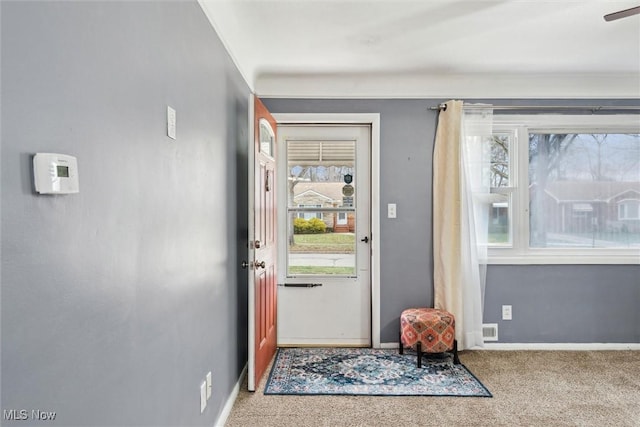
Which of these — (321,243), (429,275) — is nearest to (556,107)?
(429,275)

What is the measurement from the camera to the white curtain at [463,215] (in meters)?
3.29

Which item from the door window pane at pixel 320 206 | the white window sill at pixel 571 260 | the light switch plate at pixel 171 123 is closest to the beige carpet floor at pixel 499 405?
the white window sill at pixel 571 260

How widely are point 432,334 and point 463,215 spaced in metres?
1.00

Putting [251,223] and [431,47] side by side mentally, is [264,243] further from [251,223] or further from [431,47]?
[431,47]

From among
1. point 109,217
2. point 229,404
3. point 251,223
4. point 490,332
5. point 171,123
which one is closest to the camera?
point 109,217

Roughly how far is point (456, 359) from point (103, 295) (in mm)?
2720

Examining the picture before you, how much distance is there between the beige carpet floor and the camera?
226 centimetres

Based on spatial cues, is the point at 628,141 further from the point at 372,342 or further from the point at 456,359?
the point at 372,342

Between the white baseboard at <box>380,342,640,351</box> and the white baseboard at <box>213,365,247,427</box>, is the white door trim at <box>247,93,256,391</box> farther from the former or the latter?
the white baseboard at <box>380,342,640,351</box>

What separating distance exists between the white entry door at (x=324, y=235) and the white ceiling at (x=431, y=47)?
0.46 metres

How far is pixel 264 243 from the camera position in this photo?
2854 mm

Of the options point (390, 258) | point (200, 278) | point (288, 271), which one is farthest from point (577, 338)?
point (200, 278)

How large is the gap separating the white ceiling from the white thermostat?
1.30 m

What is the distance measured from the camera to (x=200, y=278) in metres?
1.83
